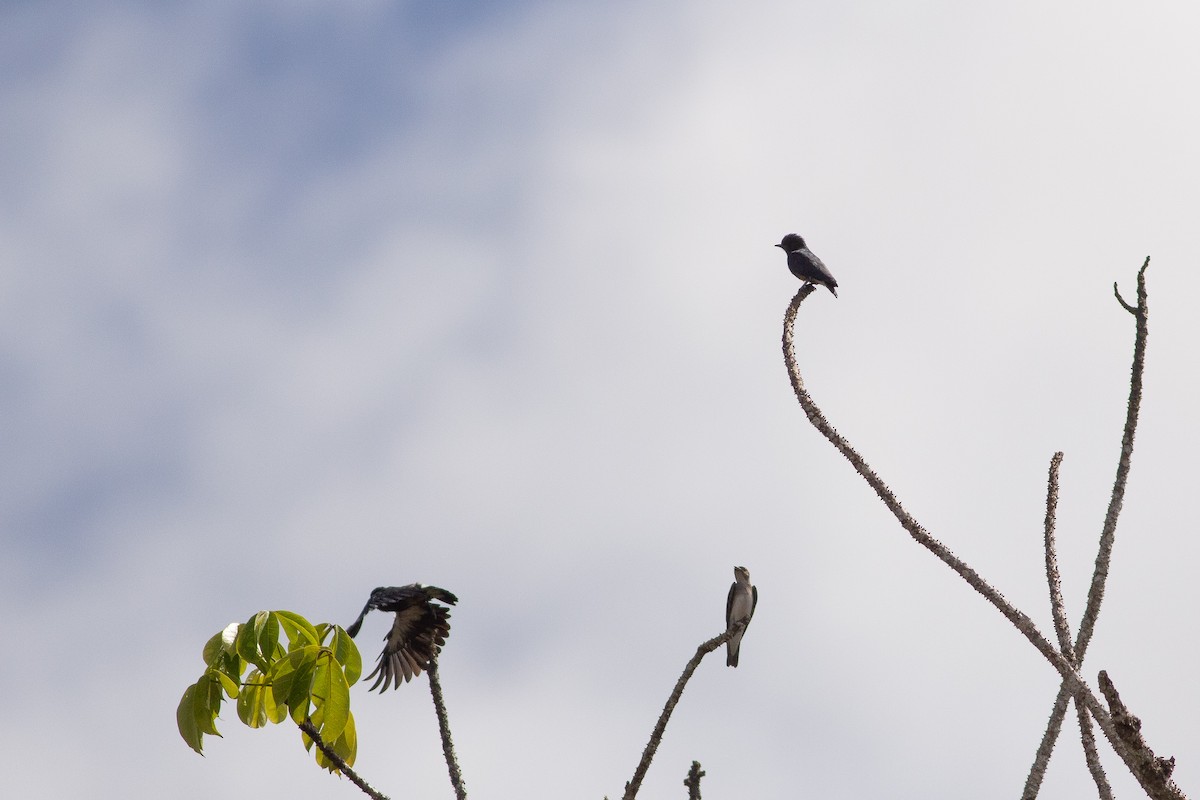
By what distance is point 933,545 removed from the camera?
5406 millimetres

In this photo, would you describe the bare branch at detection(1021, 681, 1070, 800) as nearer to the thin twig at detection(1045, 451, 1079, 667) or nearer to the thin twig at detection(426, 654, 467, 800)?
the thin twig at detection(1045, 451, 1079, 667)

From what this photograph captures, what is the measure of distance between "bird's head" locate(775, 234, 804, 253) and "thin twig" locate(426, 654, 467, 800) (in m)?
8.03

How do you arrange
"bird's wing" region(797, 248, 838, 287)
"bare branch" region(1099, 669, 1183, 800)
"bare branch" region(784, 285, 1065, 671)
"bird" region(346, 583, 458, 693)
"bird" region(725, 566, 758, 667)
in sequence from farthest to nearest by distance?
"bird" region(725, 566, 758, 667) → "bird's wing" region(797, 248, 838, 287) → "bird" region(346, 583, 458, 693) → "bare branch" region(784, 285, 1065, 671) → "bare branch" region(1099, 669, 1183, 800)

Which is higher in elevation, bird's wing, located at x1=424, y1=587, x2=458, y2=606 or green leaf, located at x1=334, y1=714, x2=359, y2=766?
bird's wing, located at x1=424, y1=587, x2=458, y2=606

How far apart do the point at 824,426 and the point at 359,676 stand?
251 cm

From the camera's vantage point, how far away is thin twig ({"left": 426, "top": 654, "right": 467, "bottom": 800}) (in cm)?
638

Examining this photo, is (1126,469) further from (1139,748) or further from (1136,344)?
(1139,748)

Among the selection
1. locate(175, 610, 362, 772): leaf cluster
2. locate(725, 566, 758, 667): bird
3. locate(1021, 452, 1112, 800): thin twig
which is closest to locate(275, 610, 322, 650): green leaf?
locate(175, 610, 362, 772): leaf cluster

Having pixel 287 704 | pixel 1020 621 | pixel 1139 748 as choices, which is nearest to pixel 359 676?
pixel 287 704

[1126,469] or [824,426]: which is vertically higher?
[824,426]

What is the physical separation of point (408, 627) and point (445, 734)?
2.93 meters

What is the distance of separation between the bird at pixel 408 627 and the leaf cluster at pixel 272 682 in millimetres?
2416

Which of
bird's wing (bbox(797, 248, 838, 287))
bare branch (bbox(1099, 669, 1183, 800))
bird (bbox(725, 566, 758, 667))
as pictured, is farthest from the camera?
bird (bbox(725, 566, 758, 667))

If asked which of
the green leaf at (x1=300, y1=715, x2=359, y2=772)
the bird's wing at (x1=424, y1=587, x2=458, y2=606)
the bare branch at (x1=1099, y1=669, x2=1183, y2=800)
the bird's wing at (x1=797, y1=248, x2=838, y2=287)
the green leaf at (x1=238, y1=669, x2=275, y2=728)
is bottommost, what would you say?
the bare branch at (x1=1099, y1=669, x2=1183, y2=800)
